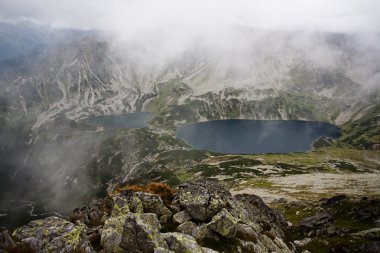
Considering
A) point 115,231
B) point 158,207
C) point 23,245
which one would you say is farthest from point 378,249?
point 23,245

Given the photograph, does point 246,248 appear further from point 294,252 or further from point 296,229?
point 296,229

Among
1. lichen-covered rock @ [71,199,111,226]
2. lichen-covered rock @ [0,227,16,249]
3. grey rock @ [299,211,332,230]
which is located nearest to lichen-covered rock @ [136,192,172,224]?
lichen-covered rock @ [71,199,111,226]

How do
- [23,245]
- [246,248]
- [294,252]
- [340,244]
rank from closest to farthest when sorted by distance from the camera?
[23,245] < [246,248] < [294,252] < [340,244]

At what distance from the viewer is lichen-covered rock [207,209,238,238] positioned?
36.8m

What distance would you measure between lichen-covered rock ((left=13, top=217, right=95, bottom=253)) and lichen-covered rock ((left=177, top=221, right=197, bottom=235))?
11.1 metres

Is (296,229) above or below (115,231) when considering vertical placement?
below

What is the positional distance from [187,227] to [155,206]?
5.93 m

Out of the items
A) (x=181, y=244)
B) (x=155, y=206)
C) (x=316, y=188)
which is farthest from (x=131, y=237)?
(x=316, y=188)

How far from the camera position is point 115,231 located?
31.7 meters

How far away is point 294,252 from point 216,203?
17.1m

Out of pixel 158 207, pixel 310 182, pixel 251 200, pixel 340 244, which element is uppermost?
pixel 158 207

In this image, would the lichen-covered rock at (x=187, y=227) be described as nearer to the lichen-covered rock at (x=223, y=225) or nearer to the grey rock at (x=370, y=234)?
the lichen-covered rock at (x=223, y=225)

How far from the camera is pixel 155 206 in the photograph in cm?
4156

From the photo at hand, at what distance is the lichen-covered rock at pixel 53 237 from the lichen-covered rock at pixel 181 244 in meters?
7.10
